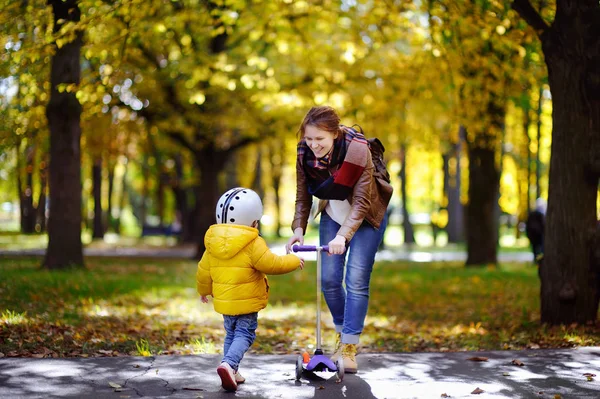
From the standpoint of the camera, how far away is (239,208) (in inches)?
211

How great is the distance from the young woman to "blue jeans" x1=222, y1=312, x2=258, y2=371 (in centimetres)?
65

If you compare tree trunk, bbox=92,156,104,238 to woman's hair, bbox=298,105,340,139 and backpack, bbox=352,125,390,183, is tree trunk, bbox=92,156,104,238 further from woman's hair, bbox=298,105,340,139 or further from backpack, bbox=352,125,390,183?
woman's hair, bbox=298,105,340,139

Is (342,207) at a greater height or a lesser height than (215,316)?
greater

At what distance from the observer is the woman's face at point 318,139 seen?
5543 mm

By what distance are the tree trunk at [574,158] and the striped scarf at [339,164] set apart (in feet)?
10.2

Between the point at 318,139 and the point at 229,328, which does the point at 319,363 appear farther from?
the point at 318,139

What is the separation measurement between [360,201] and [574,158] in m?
3.32

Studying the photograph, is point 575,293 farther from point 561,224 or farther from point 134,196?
point 134,196

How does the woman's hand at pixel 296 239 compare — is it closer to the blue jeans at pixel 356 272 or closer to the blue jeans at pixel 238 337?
the blue jeans at pixel 356 272

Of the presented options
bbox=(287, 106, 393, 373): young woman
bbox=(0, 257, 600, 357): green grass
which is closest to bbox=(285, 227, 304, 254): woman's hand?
bbox=(287, 106, 393, 373): young woman

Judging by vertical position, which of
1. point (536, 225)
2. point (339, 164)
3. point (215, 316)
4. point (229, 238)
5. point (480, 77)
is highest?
point (480, 77)

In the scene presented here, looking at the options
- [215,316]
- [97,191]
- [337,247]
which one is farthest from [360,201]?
[97,191]

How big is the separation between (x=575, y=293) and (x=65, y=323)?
204 inches

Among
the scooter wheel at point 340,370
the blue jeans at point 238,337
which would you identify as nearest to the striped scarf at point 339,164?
the blue jeans at point 238,337
